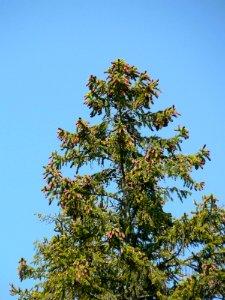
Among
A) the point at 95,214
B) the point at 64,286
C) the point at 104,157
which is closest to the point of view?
the point at 64,286

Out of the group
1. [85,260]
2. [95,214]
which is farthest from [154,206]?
[85,260]

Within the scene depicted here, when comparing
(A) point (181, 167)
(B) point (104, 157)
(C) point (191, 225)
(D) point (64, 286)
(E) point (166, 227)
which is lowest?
(D) point (64, 286)

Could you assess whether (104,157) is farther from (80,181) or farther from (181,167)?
(181,167)

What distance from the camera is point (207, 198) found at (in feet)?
37.6

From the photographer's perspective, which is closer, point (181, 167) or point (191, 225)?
point (191, 225)

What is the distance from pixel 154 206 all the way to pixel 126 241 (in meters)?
1.35

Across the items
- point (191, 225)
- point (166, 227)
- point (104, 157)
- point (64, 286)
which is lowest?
point (64, 286)

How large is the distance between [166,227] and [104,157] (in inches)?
119

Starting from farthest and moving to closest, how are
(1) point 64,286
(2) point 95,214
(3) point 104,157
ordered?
(3) point 104,157
(2) point 95,214
(1) point 64,286

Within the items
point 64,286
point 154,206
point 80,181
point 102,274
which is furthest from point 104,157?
point 64,286

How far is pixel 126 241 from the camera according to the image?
12930 mm

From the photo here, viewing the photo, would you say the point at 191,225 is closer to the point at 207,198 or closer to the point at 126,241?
the point at 207,198

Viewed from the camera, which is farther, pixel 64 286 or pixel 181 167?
pixel 181 167

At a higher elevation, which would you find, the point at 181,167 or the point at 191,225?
the point at 181,167
